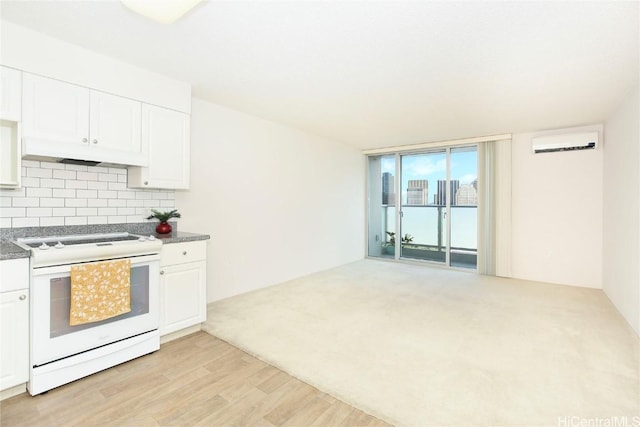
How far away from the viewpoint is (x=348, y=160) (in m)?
6.16

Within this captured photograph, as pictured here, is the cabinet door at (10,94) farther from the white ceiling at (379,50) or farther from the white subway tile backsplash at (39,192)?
the white subway tile backsplash at (39,192)

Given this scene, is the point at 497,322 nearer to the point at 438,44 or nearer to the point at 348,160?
the point at 438,44

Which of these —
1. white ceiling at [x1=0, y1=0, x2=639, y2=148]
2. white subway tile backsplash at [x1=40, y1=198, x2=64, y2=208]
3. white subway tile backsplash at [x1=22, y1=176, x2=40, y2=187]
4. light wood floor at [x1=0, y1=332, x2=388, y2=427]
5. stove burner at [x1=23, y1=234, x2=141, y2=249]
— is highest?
white ceiling at [x1=0, y1=0, x2=639, y2=148]

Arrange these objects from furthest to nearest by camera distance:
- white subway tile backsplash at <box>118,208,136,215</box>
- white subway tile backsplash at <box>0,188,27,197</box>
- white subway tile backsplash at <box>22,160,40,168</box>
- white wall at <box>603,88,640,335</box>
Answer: white wall at <box>603,88,640,335</box> → white subway tile backsplash at <box>118,208,136,215</box> → white subway tile backsplash at <box>22,160,40,168</box> → white subway tile backsplash at <box>0,188,27,197</box>

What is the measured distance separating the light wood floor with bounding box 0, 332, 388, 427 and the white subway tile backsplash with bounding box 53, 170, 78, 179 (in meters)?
1.59

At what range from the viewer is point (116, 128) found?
2.57 m

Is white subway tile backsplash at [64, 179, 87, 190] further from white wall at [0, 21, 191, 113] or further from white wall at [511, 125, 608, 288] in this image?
white wall at [511, 125, 608, 288]

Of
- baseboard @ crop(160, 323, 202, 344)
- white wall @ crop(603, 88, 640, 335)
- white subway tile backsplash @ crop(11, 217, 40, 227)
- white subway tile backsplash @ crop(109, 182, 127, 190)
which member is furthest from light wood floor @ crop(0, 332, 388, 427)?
white wall @ crop(603, 88, 640, 335)

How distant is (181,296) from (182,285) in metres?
0.10

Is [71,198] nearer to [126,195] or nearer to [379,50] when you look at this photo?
[126,195]

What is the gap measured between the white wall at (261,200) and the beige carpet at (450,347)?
451 millimetres

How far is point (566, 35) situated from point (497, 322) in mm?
2558

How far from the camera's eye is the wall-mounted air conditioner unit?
14.1 ft

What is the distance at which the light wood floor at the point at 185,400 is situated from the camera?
1.74 m
